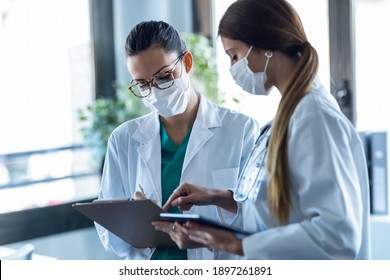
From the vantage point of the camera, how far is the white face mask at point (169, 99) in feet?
5.50

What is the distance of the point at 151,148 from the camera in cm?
171

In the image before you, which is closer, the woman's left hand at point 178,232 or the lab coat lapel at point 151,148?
the woman's left hand at point 178,232

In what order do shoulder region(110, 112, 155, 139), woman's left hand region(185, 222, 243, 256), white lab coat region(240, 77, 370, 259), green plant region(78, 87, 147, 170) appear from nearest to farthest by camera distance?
white lab coat region(240, 77, 370, 259) → woman's left hand region(185, 222, 243, 256) → shoulder region(110, 112, 155, 139) → green plant region(78, 87, 147, 170)

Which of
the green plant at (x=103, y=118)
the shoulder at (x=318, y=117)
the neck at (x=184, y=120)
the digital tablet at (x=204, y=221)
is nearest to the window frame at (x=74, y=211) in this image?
the green plant at (x=103, y=118)

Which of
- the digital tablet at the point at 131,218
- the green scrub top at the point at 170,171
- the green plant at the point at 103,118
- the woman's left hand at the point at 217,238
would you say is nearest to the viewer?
the woman's left hand at the point at 217,238

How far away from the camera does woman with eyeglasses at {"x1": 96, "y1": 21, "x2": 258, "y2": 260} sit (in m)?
1.65

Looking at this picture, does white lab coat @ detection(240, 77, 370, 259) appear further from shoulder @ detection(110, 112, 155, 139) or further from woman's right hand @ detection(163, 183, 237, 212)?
shoulder @ detection(110, 112, 155, 139)

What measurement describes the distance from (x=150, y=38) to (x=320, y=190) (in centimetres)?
74

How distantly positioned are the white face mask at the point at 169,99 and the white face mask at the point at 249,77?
0.34 meters

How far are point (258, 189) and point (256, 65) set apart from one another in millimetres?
283

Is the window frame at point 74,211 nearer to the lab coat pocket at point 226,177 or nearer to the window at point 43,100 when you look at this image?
the window at point 43,100

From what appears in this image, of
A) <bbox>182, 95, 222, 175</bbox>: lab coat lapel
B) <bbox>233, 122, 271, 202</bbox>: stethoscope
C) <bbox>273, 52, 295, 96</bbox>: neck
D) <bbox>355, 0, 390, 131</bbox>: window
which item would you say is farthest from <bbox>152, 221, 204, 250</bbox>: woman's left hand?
<bbox>355, 0, 390, 131</bbox>: window

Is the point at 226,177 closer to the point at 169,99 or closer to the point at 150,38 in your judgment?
the point at 169,99
